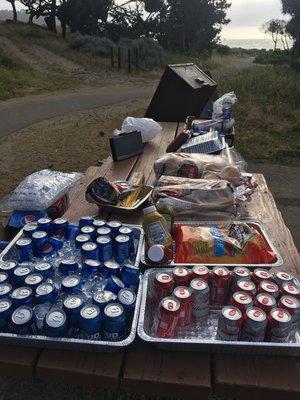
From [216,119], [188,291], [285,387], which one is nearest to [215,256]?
[188,291]

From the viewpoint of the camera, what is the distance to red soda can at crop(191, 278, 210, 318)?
60.5 inches

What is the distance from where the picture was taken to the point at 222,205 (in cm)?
240

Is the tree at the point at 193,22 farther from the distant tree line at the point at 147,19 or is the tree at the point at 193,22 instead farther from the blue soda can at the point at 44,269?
the blue soda can at the point at 44,269

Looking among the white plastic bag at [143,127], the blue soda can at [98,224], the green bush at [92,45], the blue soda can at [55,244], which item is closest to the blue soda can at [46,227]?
the blue soda can at [55,244]

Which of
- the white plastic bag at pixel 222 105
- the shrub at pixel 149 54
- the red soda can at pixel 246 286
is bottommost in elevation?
the shrub at pixel 149 54

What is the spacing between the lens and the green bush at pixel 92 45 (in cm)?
1989

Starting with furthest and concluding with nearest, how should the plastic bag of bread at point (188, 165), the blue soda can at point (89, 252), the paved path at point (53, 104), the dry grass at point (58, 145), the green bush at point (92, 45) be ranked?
1. the green bush at point (92, 45)
2. the paved path at point (53, 104)
3. the dry grass at point (58, 145)
4. the plastic bag of bread at point (188, 165)
5. the blue soda can at point (89, 252)

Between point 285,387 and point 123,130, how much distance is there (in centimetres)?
313

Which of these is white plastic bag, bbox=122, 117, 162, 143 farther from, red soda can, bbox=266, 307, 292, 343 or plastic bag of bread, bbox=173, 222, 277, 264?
red soda can, bbox=266, 307, 292, 343

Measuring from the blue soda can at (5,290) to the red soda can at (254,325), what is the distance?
3.12 feet

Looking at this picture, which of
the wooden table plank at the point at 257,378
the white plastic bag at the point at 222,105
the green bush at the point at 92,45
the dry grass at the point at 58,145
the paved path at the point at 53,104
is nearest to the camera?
the wooden table plank at the point at 257,378

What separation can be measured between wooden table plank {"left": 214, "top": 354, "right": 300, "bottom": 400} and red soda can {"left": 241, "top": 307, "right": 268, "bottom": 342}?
85 millimetres

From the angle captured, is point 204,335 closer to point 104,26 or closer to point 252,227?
point 252,227

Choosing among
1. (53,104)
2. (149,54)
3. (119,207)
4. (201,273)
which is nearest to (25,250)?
(119,207)
